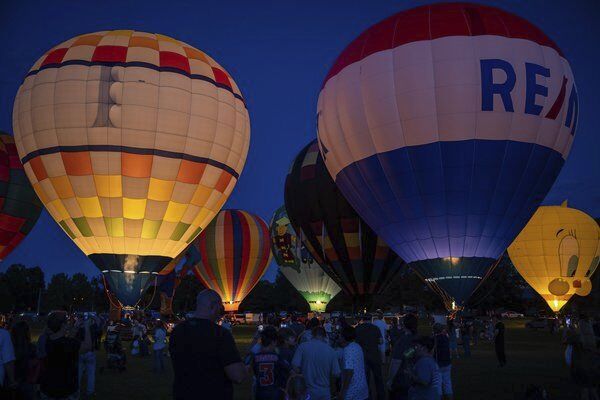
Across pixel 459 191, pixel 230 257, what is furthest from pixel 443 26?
A: pixel 230 257

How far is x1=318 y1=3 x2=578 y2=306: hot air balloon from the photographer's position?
1588cm

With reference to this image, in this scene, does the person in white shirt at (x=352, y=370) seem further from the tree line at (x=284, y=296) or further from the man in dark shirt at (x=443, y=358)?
the tree line at (x=284, y=296)

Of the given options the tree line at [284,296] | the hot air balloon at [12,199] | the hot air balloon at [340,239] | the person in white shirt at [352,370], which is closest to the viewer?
the person in white shirt at [352,370]

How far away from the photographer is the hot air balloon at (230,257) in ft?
115

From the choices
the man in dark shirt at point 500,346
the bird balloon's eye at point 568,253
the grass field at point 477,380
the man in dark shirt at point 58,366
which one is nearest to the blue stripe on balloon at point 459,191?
the man in dark shirt at point 500,346

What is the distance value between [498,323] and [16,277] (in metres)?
100

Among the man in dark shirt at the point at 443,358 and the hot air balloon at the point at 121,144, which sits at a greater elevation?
the hot air balloon at the point at 121,144

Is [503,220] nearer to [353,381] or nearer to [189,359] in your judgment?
[353,381]

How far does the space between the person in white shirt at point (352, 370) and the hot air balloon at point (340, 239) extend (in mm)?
15734

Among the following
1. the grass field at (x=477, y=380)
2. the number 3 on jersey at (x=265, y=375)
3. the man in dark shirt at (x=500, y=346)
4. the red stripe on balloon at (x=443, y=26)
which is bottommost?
the grass field at (x=477, y=380)

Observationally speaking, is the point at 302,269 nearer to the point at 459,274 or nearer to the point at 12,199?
the point at 12,199

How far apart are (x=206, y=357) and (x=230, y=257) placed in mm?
31490

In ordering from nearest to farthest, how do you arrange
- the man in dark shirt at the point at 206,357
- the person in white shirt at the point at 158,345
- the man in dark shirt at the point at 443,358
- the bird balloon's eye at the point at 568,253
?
the man in dark shirt at the point at 206,357
the man in dark shirt at the point at 443,358
the person in white shirt at the point at 158,345
the bird balloon's eye at the point at 568,253

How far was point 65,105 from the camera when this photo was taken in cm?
1838
